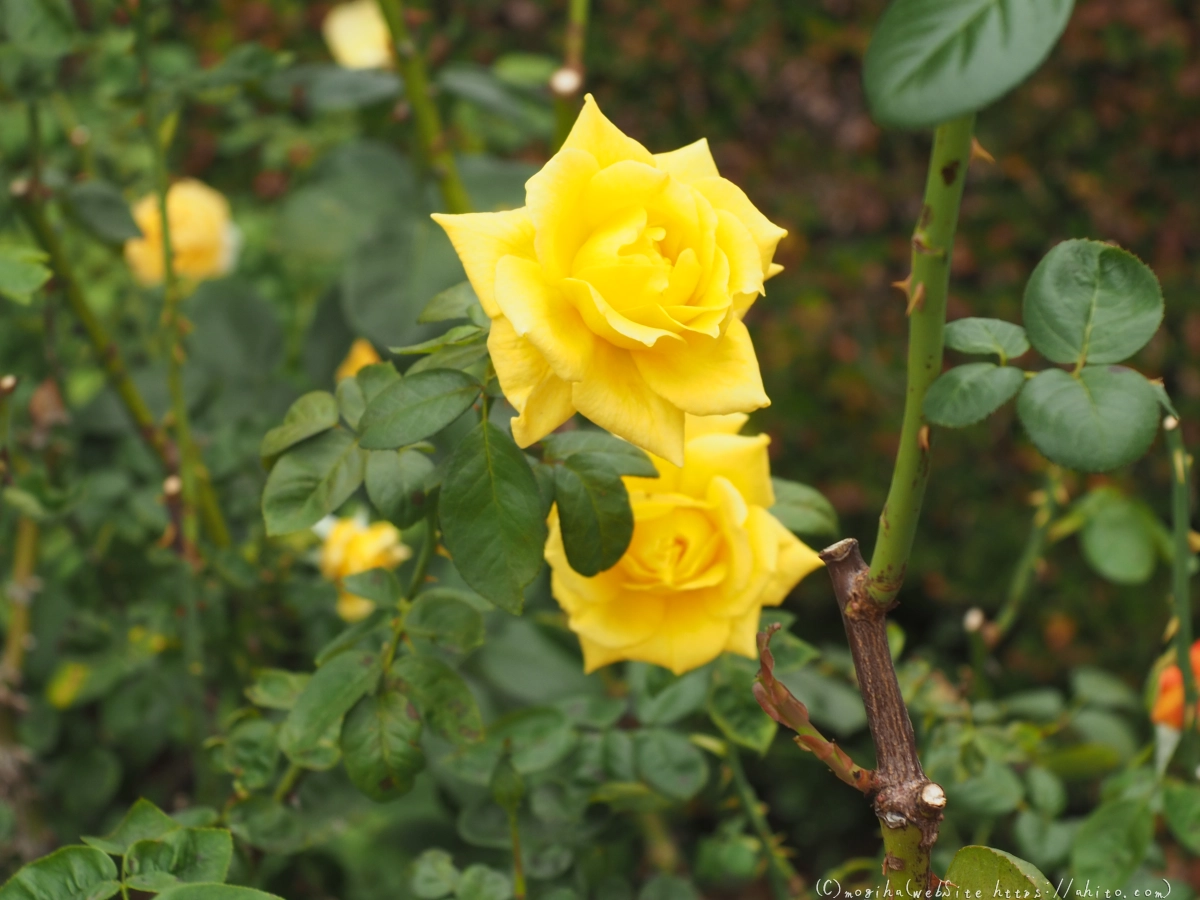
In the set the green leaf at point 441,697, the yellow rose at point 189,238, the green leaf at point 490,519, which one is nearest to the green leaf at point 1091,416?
the green leaf at point 490,519

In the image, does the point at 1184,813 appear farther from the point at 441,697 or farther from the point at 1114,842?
the point at 441,697

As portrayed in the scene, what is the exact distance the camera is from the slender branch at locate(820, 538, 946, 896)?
1.76 feet

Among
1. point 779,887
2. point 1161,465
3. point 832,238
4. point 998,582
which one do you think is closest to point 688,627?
point 779,887

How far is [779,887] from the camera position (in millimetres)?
859

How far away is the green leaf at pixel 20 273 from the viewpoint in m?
0.73

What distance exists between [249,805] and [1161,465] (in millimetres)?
1603

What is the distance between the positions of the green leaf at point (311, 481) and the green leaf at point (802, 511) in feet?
0.95

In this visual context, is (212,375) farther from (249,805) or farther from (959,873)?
(959,873)

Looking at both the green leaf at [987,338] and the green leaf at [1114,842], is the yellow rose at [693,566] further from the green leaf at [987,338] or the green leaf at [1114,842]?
the green leaf at [1114,842]

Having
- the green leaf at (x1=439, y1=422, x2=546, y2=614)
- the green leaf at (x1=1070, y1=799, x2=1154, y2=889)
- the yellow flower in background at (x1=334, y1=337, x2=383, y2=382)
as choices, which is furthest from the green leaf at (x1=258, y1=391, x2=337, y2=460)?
the green leaf at (x1=1070, y1=799, x2=1154, y2=889)

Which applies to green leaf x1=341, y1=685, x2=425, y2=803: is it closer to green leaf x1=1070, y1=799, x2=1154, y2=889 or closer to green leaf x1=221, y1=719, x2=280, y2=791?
green leaf x1=221, y1=719, x2=280, y2=791

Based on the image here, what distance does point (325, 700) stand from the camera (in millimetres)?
639

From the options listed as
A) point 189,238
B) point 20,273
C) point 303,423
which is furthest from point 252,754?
point 189,238

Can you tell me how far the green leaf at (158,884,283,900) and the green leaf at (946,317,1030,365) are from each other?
428 millimetres
